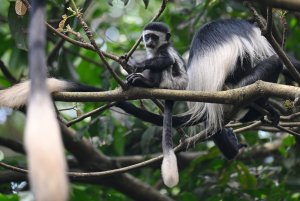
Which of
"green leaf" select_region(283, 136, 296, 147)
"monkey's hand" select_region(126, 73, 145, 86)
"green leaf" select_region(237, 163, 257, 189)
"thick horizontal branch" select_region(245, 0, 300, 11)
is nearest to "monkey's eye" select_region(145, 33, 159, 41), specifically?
"monkey's hand" select_region(126, 73, 145, 86)

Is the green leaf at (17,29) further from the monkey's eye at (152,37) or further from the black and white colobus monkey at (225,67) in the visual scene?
the black and white colobus monkey at (225,67)

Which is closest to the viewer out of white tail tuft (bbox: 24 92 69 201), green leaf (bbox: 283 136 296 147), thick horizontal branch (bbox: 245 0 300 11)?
white tail tuft (bbox: 24 92 69 201)

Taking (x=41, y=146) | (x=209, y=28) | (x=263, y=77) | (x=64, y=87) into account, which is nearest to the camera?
(x=41, y=146)

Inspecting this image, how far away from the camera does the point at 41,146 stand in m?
1.21

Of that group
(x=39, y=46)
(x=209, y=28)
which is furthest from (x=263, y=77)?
(x=39, y=46)

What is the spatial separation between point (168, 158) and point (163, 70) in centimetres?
66

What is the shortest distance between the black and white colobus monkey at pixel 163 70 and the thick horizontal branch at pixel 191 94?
0.27 meters

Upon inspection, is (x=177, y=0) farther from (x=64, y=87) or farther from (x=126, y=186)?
(x=64, y=87)

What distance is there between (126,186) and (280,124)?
4.01ft

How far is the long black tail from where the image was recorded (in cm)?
242

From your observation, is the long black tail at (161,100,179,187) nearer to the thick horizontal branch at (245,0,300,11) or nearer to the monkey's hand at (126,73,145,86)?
the monkey's hand at (126,73,145,86)

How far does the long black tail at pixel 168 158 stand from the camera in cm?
242

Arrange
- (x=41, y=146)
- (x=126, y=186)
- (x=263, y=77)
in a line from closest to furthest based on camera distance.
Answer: (x=41, y=146) → (x=263, y=77) → (x=126, y=186)

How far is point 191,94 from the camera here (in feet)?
7.80
